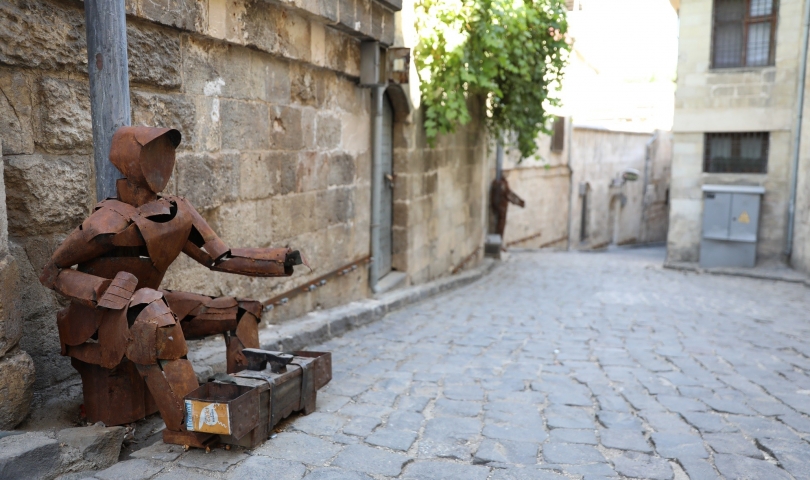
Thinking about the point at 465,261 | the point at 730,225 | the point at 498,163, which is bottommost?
the point at 465,261

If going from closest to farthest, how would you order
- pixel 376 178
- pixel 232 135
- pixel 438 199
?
pixel 232 135, pixel 376 178, pixel 438 199

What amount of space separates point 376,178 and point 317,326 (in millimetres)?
2235

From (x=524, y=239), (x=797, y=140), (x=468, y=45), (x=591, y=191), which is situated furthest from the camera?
(x=591, y=191)

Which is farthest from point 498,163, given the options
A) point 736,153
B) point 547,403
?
point 547,403

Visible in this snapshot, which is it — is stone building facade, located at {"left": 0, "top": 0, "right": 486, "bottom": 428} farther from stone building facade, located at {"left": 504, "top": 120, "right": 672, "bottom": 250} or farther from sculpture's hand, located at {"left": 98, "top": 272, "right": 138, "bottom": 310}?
stone building facade, located at {"left": 504, "top": 120, "right": 672, "bottom": 250}

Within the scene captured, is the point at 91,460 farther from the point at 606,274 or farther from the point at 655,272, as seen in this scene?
the point at 655,272

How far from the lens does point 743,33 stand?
12.4 metres

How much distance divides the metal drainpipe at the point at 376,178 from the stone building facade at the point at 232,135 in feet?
0.27

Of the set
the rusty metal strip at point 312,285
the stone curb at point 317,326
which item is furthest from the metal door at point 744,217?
the rusty metal strip at point 312,285

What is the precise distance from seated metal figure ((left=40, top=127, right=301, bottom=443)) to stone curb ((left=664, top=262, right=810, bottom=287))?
10.3 m

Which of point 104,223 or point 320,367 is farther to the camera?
point 320,367

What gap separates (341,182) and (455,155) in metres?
3.95

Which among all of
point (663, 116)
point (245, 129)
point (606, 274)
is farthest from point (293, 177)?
point (663, 116)

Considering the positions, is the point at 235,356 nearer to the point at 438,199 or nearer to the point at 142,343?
the point at 142,343
